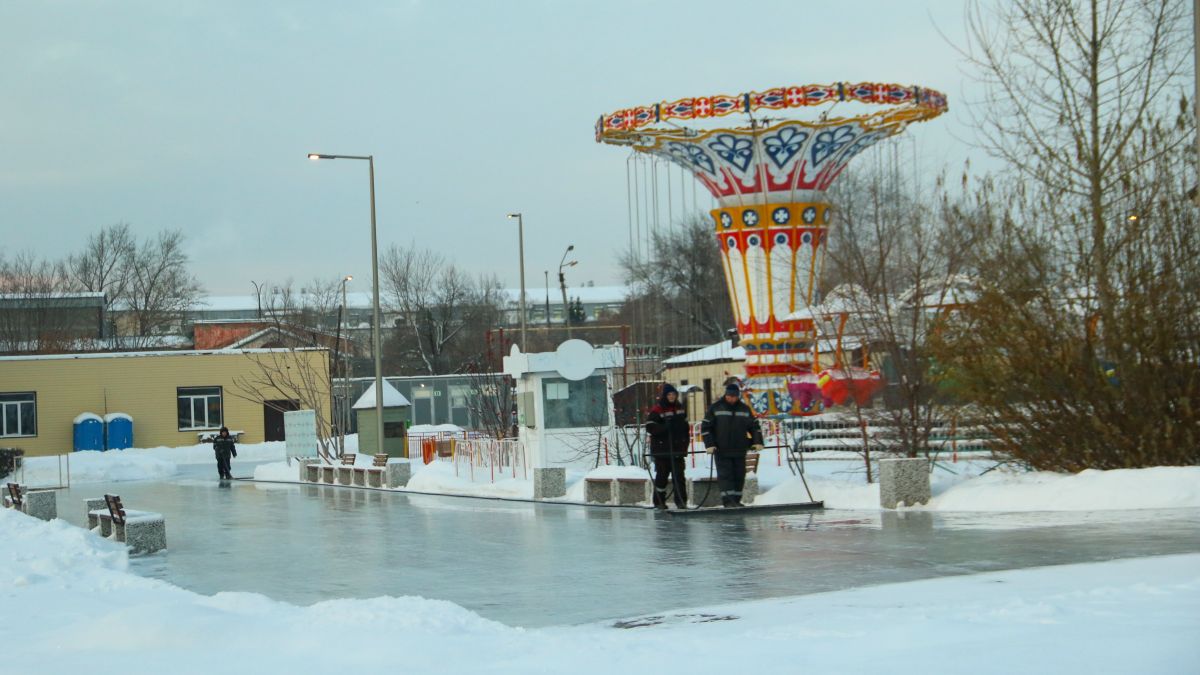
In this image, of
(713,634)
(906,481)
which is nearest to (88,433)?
(906,481)

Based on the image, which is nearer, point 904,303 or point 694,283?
point 904,303

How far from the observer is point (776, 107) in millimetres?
38156

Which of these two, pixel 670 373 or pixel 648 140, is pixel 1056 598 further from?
pixel 670 373

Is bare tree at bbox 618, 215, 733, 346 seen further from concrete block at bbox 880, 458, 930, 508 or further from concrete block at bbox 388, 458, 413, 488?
concrete block at bbox 880, 458, 930, 508

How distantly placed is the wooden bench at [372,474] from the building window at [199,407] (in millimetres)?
30354

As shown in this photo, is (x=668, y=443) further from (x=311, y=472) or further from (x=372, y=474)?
(x=311, y=472)

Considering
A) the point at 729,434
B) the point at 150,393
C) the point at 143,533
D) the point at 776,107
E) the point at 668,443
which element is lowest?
the point at 143,533

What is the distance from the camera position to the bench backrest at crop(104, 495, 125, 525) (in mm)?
16766

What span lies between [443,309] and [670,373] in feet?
98.1

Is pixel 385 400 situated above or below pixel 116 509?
above

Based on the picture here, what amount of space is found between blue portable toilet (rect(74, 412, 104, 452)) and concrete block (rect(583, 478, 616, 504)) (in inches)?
1619

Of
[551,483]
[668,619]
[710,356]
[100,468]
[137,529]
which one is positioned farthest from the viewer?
[710,356]

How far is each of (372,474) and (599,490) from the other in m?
11.0

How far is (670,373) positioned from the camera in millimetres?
66688
